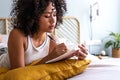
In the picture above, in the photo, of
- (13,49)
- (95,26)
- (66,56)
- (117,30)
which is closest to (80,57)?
(66,56)

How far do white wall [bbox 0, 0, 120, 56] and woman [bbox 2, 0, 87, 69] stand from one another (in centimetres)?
186

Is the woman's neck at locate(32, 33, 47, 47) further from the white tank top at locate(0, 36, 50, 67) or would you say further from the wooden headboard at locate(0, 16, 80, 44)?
the wooden headboard at locate(0, 16, 80, 44)

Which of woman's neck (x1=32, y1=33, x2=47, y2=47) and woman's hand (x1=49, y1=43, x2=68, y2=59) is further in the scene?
woman's neck (x1=32, y1=33, x2=47, y2=47)

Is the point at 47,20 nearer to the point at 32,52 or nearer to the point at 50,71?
the point at 32,52

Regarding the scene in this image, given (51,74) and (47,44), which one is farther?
(47,44)

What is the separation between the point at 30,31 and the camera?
3.58 ft

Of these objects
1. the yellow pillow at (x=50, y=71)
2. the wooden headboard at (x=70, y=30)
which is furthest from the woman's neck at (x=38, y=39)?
the wooden headboard at (x=70, y=30)

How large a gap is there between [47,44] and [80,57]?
0.28 meters

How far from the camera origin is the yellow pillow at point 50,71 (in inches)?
31.2

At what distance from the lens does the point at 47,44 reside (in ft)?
4.00

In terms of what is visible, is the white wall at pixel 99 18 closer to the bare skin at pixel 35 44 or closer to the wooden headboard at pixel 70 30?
the wooden headboard at pixel 70 30

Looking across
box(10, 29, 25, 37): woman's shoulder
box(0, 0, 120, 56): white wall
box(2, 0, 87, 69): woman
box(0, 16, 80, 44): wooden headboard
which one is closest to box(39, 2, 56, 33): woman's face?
box(2, 0, 87, 69): woman

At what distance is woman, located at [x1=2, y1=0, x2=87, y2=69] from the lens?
3.34ft

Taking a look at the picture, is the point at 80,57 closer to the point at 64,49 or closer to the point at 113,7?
the point at 64,49
